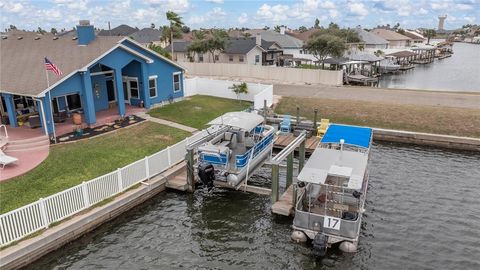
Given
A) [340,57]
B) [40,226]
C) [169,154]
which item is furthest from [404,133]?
[340,57]

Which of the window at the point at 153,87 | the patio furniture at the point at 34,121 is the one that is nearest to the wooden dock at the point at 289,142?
the window at the point at 153,87

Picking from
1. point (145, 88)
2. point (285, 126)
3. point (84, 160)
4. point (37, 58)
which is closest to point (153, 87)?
point (145, 88)

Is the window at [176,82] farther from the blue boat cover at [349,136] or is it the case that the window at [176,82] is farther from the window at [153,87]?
the blue boat cover at [349,136]

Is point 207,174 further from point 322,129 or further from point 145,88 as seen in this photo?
point 145,88

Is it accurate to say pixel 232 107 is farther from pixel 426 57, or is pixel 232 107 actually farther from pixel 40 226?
pixel 426 57

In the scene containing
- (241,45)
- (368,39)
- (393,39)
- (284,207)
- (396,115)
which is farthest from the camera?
(393,39)

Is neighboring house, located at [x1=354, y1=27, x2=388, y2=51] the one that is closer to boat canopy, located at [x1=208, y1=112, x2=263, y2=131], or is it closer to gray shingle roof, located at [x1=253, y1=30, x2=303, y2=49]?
gray shingle roof, located at [x1=253, y1=30, x2=303, y2=49]
